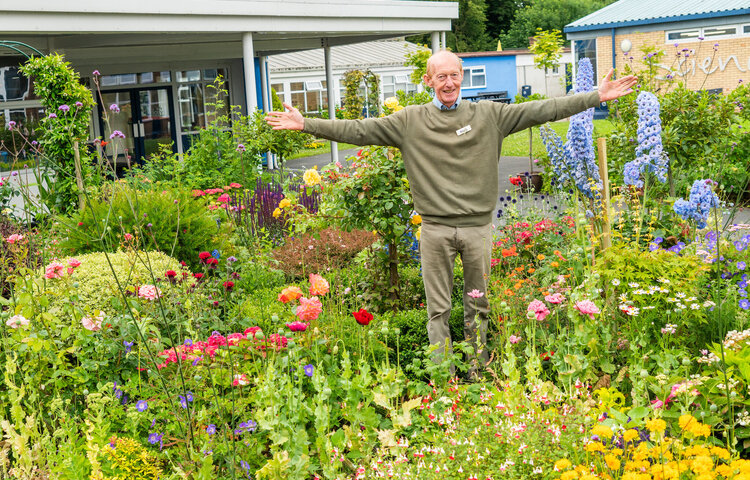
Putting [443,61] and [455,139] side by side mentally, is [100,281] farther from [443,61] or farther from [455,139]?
[443,61]

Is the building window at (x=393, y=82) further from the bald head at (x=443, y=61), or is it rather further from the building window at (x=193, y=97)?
the bald head at (x=443, y=61)

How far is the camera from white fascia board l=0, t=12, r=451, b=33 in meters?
8.95

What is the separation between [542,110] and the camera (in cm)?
411

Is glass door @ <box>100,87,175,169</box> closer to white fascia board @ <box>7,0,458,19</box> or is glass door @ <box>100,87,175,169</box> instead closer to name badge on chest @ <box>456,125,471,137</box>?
white fascia board @ <box>7,0,458,19</box>

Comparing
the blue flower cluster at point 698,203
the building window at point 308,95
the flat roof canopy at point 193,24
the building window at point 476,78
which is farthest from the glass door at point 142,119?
the building window at point 476,78

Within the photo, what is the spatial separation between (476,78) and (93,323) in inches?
1413

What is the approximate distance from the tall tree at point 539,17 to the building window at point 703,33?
23.5 meters

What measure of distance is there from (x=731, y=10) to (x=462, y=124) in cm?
2421

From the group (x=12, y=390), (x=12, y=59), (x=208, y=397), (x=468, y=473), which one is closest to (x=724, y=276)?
(x=468, y=473)

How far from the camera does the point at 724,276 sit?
15.0ft

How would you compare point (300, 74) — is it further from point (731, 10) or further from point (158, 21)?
point (158, 21)

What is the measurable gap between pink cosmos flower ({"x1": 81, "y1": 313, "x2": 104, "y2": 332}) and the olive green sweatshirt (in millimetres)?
1459

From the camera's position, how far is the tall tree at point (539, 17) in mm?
51281

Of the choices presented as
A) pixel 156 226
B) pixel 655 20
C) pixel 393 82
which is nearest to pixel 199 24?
pixel 156 226
